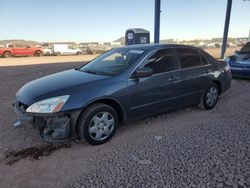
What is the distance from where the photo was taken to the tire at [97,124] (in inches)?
126

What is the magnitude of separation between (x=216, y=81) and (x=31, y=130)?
157 inches

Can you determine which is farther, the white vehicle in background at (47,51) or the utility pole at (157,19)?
the white vehicle in background at (47,51)

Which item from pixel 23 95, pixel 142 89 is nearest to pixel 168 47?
pixel 142 89

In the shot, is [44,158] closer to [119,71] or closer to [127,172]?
[127,172]

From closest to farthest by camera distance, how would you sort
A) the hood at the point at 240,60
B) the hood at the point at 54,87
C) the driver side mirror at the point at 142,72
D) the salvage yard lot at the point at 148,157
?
the salvage yard lot at the point at 148,157 < the hood at the point at 54,87 < the driver side mirror at the point at 142,72 < the hood at the point at 240,60

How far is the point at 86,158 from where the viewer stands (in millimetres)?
3078

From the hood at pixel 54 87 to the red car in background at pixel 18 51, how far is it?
2463 cm

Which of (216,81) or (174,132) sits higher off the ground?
(216,81)

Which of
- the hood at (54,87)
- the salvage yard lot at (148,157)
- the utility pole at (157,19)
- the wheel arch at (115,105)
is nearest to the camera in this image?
the salvage yard lot at (148,157)

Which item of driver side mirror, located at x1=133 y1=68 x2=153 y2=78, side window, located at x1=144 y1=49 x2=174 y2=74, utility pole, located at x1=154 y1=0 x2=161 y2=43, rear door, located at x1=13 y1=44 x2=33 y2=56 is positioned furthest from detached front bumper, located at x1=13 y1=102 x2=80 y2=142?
rear door, located at x1=13 y1=44 x2=33 y2=56

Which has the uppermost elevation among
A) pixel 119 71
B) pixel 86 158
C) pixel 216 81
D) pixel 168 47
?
pixel 168 47

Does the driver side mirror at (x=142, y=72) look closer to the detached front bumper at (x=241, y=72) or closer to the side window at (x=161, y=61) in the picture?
the side window at (x=161, y=61)

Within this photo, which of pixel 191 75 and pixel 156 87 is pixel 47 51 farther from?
pixel 156 87

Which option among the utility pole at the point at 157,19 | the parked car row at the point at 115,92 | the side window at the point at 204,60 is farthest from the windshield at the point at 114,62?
the utility pole at the point at 157,19
